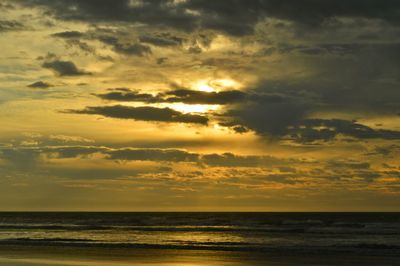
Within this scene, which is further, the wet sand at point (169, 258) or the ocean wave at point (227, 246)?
the ocean wave at point (227, 246)

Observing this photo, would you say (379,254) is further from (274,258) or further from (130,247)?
(130,247)

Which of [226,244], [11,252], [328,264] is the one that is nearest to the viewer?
[328,264]

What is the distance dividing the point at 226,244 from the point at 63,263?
1482 cm

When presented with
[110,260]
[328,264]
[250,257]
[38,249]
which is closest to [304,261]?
[328,264]

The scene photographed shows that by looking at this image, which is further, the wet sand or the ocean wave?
the ocean wave

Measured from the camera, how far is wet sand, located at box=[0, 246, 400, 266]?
30.3m

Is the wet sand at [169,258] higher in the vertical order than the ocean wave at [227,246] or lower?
lower

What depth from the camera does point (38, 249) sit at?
1529 inches

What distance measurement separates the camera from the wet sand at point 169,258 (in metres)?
30.3

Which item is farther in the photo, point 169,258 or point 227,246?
point 227,246

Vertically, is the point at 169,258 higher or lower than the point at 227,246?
lower

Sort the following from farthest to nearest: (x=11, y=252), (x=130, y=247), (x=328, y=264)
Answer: (x=130, y=247)
(x=11, y=252)
(x=328, y=264)

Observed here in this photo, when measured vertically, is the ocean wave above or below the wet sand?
above

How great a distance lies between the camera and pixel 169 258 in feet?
107
